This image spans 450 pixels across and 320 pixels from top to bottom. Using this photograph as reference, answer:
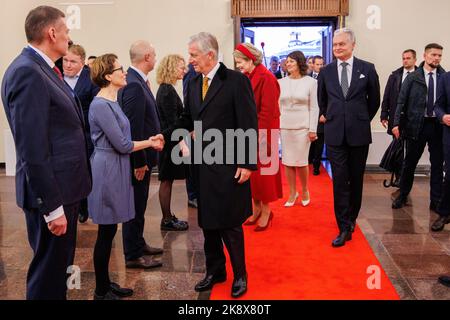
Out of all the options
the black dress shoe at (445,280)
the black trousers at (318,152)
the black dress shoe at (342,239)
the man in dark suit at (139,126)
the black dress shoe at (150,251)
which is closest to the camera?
the black dress shoe at (445,280)

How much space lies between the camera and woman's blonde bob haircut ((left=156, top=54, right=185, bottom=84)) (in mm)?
4266

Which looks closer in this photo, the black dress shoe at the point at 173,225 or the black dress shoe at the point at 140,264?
the black dress shoe at the point at 140,264

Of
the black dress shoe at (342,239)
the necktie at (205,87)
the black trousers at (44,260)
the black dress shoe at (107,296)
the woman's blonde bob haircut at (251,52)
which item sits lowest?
the black dress shoe at (342,239)

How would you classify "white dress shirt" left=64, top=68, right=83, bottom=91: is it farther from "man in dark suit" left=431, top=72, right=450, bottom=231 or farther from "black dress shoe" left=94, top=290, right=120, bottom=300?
"man in dark suit" left=431, top=72, right=450, bottom=231

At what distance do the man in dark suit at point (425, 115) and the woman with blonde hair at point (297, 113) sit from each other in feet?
3.12

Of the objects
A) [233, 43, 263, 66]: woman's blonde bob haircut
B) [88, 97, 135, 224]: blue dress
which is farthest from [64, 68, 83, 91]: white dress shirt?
[88, 97, 135, 224]: blue dress

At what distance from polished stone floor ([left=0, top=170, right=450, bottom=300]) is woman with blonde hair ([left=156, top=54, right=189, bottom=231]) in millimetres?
177

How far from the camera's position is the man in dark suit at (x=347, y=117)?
4.04m

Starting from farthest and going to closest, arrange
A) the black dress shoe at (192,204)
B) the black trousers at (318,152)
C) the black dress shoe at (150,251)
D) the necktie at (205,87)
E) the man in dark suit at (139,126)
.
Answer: the black trousers at (318,152) < the black dress shoe at (192,204) < the black dress shoe at (150,251) < the man in dark suit at (139,126) < the necktie at (205,87)

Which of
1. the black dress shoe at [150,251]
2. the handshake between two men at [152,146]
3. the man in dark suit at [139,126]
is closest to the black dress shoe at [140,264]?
the man in dark suit at [139,126]

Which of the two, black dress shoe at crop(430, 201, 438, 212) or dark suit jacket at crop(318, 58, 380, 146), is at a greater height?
dark suit jacket at crop(318, 58, 380, 146)

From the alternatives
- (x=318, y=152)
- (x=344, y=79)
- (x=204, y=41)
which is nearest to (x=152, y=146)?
(x=204, y=41)

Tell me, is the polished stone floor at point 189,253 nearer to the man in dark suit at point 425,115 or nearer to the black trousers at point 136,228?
the black trousers at point 136,228

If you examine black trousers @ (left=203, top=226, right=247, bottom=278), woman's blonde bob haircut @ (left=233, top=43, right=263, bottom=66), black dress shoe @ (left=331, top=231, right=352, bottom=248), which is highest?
woman's blonde bob haircut @ (left=233, top=43, right=263, bottom=66)
